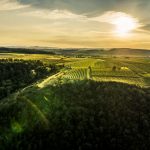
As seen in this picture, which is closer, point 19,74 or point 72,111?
point 72,111

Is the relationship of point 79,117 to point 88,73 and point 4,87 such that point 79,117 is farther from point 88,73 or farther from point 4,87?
point 4,87

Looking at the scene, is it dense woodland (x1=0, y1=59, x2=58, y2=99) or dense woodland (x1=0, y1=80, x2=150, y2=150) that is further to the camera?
dense woodland (x1=0, y1=59, x2=58, y2=99)

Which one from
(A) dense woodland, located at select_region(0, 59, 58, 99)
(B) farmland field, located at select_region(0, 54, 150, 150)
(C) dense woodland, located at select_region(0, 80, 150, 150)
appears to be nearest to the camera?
(C) dense woodland, located at select_region(0, 80, 150, 150)

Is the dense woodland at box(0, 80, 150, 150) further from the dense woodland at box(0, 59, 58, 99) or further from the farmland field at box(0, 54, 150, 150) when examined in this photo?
the dense woodland at box(0, 59, 58, 99)

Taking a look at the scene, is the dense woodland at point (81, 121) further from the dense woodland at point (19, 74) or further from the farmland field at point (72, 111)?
the dense woodland at point (19, 74)

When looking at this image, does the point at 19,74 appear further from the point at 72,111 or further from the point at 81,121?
the point at 81,121

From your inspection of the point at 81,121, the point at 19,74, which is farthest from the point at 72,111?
the point at 19,74

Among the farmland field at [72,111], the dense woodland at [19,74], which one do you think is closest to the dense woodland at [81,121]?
the farmland field at [72,111]

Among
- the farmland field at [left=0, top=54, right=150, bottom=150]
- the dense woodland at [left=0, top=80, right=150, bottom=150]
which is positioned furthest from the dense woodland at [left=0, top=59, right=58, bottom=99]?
the dense woodland at [left=0, top=80, right=150, bottom=150]
